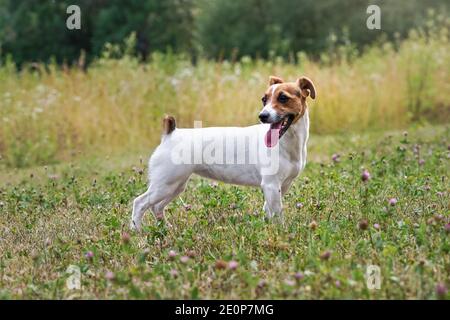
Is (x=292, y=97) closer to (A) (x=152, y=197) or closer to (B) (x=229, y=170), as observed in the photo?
(B) (x=229, y=170)

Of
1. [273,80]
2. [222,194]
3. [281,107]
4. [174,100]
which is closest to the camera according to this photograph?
[281,107]

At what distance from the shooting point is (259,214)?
5.47m

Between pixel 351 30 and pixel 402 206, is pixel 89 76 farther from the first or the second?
pixel 351 30

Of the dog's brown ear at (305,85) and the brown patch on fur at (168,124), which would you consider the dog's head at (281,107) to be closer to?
the dog's brown ear at (305,85)

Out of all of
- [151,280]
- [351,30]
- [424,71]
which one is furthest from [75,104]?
[351,30]

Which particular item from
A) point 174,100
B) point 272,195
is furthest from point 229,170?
point 174,100

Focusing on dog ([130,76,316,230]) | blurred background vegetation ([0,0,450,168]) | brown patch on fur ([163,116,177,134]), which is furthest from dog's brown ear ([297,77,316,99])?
blurred background vegetation ([0,0,450,168])

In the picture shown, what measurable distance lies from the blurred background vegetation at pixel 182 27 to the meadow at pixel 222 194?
1621cm

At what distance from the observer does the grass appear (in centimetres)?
1099

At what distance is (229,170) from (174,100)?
623 centimetres

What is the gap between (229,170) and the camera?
5.84 m

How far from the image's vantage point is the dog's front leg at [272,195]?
5.45 m

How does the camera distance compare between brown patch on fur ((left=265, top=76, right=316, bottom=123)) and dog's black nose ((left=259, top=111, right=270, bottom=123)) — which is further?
brown patch on fur ((left=265, top=76, right=316, bottom=123))

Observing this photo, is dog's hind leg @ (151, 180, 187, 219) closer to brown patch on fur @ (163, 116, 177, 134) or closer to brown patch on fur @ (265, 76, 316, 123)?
brown patch on fur @ (163, 116, 177, 134)
